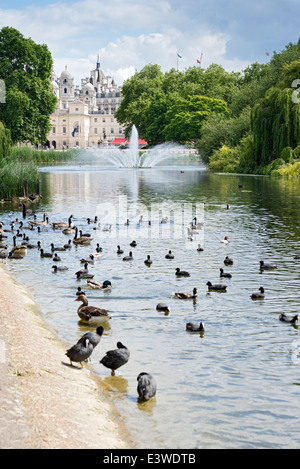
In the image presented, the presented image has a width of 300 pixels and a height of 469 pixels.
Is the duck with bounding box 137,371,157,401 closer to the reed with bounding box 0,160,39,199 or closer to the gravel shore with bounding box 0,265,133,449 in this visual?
the gravel shore with bounding box 0,265,133,449

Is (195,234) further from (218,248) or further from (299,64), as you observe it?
(299,64)

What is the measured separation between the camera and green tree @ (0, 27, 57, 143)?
7056 cm

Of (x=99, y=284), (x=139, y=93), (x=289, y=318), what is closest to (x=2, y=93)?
(x=99, y=284)

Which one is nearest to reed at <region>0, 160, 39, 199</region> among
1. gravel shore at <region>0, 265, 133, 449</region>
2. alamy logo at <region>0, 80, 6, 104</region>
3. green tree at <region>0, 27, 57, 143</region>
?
gravel shore at <region>0, 265, 133, 449</region>

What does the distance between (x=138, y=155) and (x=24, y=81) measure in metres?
31.6

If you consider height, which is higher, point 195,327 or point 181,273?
point 181,273

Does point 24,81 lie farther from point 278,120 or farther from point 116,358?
point 116,358

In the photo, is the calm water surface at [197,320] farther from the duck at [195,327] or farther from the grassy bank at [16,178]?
the grassy bank at [16,178]

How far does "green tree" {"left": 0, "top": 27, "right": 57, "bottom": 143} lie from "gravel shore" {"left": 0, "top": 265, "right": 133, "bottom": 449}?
62.5 meters

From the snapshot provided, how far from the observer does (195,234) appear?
25156 mm

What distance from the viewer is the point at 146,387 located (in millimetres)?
9000

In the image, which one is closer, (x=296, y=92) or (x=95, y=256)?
(x=95, y=256)

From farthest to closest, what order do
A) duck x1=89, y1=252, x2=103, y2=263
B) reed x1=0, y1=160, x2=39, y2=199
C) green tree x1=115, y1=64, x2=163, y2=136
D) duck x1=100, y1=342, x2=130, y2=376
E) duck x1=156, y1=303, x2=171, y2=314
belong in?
green tree x1=115, y1=64, x2=163, y2=136, reed x1=0, y1=160, x2=39, y2=199, duck x1=89, y1=252, x2=103, y2=263, duck x1=156, y1=303, x2=171, y2=314, duck x1=100, y1=342, x2=130, y2=376

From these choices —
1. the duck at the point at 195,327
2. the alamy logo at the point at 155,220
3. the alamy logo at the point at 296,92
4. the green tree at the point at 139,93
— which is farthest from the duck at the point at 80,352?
the green tree at the point at 139,93
